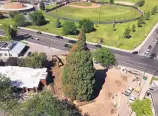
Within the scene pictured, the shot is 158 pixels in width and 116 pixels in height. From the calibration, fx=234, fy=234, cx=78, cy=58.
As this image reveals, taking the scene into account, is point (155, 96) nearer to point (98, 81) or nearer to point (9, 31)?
point (98, 81)

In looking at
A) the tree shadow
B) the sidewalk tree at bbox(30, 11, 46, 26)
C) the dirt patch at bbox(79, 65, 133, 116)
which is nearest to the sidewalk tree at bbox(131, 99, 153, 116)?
the dirt patch at bbox(79, 65, 133, 116)

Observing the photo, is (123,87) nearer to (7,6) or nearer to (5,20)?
(5,20)

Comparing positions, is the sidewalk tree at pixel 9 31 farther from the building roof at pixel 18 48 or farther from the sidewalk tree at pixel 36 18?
Answer: the sidewalk tree at pixel 36 18

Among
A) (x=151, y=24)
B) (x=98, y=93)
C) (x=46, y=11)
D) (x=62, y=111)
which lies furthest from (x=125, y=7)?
(x=62, y=111)

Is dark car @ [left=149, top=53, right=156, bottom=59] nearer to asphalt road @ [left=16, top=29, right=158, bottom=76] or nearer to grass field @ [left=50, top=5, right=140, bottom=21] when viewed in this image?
asphalt road @ [left=16, top=29, right=158, bottom=76]

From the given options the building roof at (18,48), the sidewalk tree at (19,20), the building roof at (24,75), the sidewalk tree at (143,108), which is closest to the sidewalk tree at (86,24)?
the sidewalk tree at (19,20)

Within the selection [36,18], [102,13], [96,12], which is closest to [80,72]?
[36,18]

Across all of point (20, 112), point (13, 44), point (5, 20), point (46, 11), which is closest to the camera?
point (20, 112)
